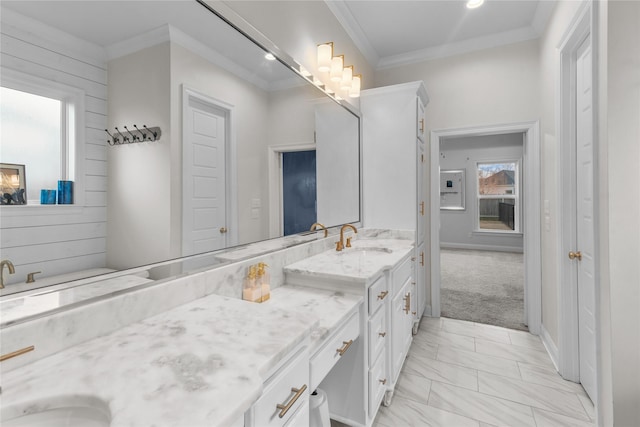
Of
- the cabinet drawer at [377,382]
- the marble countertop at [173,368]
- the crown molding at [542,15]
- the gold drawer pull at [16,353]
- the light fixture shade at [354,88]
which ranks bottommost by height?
the cabinet drawer at [377,382]

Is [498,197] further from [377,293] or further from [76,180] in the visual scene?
[76,180]

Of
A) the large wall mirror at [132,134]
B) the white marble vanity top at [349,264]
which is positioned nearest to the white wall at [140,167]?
the large wall mirror at [132,134]

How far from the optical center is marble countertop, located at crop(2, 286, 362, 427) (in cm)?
52

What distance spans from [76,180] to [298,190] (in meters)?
1.19

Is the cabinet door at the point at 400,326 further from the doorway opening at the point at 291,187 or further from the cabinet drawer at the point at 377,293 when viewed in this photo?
the doorway opening at the point at 291,187

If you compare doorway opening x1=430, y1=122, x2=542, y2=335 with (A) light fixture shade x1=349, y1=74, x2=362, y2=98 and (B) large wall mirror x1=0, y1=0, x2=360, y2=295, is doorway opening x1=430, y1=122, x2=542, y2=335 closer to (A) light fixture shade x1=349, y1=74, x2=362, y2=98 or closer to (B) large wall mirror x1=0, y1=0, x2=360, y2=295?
(A) light fixture shade x1=349, y1=74, x2=362, y2=98

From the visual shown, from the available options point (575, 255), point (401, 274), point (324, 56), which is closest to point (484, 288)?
point (575, 255)

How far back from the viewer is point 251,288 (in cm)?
132

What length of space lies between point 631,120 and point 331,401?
1891 mm

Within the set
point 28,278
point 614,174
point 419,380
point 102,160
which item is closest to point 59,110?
point 102,160

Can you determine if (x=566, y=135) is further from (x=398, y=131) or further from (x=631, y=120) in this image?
(x=398, y=131)

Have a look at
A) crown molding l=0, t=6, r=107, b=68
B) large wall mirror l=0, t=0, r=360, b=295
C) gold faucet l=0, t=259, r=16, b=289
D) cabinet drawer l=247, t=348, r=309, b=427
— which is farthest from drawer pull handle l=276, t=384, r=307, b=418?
crown molding l=0, t=6, r=107, b=68

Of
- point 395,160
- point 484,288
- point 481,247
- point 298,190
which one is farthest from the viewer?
point 481,247

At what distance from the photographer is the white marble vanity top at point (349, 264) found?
4.91 feet
